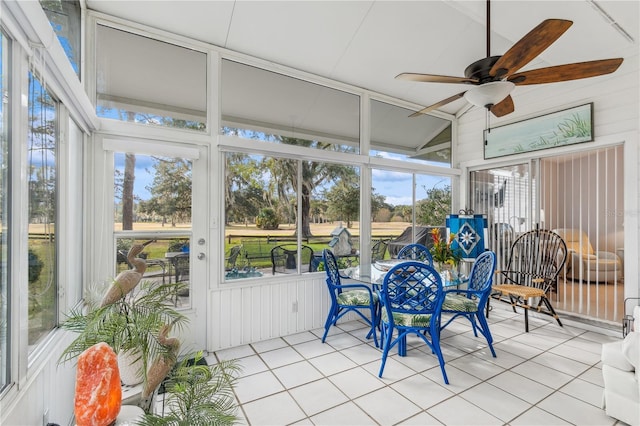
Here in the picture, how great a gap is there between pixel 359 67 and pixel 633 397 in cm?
384

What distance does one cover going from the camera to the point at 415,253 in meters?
4.21

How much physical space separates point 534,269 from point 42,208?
5174 millimetres

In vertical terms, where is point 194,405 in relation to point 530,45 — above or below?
below

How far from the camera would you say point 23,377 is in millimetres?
1271

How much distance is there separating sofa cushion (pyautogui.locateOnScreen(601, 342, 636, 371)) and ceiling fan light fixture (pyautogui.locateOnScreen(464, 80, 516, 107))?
1.95 meters

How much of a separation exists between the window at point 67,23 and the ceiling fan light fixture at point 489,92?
2.73 metres

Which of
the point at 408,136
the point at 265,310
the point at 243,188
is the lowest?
the point at 265,310

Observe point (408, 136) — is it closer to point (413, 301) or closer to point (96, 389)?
point (413, 301)

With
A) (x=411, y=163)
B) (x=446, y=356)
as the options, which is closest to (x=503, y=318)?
(x=446, y=356)

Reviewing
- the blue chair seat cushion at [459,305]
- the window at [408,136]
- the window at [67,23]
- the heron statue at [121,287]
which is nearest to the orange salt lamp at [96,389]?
the heron statue at [121,287]

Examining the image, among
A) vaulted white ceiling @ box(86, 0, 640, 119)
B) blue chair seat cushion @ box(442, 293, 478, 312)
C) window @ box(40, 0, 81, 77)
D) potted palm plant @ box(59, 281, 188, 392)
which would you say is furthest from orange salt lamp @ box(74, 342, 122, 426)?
vaulted white ceiling @ box(86, 0, 640, 119)

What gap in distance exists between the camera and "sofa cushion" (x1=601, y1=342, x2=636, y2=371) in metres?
2.01

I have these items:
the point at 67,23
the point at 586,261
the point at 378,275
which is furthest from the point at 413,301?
the point at 67,23

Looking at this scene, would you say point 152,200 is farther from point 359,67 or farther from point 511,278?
point 511,278
